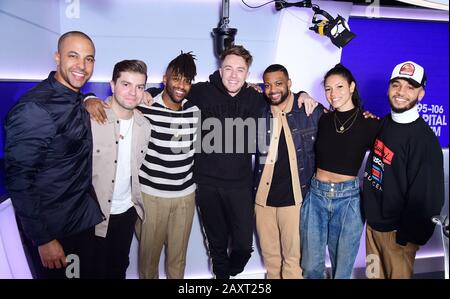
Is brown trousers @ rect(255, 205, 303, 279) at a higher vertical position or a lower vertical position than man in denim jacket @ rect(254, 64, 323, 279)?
lower

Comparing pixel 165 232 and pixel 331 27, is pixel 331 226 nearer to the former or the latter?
pixel 165 232

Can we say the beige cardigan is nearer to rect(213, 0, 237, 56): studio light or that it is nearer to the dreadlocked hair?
the dreadlocked hair

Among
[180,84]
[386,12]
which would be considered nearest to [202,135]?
[180,84]

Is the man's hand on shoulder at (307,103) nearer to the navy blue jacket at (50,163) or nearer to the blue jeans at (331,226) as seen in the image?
the blue jeans at (331,226)

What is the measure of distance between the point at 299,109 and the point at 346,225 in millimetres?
800

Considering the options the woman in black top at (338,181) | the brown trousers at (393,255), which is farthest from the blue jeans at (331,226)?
the brown trousers at (393,255)

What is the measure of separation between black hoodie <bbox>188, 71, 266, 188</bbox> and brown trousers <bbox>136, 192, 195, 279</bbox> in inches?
8.5

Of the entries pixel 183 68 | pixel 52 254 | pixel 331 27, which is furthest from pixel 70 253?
pixel 331 27

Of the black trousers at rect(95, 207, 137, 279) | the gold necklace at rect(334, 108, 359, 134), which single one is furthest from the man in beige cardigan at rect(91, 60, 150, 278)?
the gold necklace at rect(334, 108, 359, 134)

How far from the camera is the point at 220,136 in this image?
222cm

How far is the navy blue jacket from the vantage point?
5.25ft

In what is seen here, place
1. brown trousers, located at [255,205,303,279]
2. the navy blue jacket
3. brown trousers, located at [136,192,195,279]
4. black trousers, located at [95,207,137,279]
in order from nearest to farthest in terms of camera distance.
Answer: the navy blue jacket → black trousers, located at [95,207,137,279] → brown trousers, located at [136,192,195,279] → brown trousers, located at [255,205,303,279]

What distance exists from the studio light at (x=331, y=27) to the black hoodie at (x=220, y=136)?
0.71 m

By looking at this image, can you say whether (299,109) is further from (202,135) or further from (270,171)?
(202,135)
